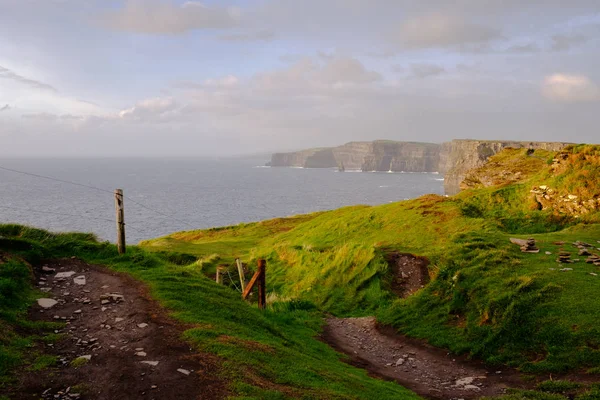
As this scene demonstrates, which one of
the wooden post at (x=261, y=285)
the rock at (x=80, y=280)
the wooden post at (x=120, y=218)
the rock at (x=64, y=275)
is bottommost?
the wooden post at (x=261, y=285)

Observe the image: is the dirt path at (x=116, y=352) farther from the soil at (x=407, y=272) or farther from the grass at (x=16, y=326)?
the soil at (x=407, y=272)

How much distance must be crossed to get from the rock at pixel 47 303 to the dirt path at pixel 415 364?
398 inches

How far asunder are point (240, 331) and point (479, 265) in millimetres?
12652

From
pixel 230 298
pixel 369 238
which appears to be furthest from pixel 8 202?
pixel 230 298

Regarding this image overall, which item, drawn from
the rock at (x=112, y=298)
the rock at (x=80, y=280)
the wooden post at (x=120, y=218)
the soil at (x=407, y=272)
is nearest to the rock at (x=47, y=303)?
A: the rock at (x=112, y=298)

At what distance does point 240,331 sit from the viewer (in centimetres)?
1194

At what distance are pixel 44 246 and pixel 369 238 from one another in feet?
71.9

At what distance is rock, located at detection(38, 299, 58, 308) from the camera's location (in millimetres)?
12664

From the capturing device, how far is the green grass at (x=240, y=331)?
9.23m

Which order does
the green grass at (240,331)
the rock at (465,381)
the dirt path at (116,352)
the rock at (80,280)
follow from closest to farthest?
the dirt path at (116,352), the green grass at (240,331), the rock at (465,381), the rock at (80,280)

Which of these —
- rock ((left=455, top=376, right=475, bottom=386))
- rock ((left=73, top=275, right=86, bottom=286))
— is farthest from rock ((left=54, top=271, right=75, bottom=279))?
rock ((left=455, top=376, right=475, bottom=386))

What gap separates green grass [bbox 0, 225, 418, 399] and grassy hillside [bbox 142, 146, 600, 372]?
4563 millimetres

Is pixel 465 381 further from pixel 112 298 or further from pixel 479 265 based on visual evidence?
pixel 112 298

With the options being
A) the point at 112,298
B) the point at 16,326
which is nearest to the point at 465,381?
the point at 112,298
